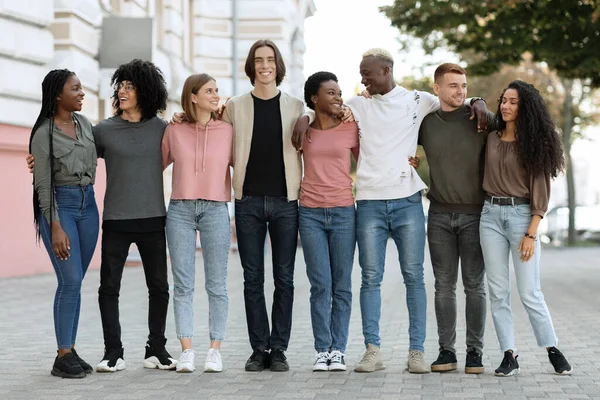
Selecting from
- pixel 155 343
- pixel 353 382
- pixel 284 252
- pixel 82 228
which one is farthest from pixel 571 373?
pixel 82 228

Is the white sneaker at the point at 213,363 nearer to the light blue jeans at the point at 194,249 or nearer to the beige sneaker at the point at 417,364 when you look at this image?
the light blue jeans at the point at 194,249

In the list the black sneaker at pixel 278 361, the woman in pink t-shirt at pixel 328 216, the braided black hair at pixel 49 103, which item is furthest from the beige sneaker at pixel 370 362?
the braided black hair at pixel 49 103

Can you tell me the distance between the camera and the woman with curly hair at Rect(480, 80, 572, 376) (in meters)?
7.06

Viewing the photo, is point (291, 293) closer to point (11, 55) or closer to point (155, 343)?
point (155, 343)

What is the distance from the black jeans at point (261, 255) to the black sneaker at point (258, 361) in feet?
0.14

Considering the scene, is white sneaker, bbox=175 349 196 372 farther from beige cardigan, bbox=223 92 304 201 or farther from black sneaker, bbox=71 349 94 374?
beige cardigan, bbox=223 92 304 201

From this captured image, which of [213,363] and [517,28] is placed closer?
[213,363]

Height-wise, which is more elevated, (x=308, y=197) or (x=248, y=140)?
(x=248, y=140)

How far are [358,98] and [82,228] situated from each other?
1.99m

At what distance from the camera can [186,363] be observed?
728 centimetres

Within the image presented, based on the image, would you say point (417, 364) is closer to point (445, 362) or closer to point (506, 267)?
point (445, 362)

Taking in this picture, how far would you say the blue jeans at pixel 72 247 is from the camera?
7062 millimetres

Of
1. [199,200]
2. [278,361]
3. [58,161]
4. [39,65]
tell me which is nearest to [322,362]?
[278,361]

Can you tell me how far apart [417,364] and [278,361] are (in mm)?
912
